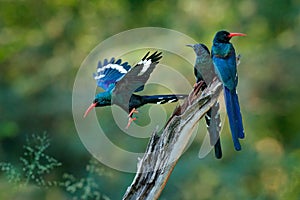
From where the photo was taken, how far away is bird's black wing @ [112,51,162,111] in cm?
225

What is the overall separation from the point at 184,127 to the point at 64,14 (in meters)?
7.21

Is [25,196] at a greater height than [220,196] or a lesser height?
lesser

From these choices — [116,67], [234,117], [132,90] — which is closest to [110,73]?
[116,67]

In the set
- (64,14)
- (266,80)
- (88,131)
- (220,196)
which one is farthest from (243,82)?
(64,14)

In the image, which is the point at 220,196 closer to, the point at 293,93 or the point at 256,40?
A: the point at 293,93

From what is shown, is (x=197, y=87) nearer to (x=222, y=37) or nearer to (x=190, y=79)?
(x=222, y=37)

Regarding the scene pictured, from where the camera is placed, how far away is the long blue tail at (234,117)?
2.24 meters

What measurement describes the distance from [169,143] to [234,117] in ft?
1.17

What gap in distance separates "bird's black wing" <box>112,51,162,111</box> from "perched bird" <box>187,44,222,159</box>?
8.0 inches

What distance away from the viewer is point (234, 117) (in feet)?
7.54

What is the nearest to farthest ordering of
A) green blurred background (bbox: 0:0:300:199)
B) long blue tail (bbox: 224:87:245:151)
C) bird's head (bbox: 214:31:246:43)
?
long blue tail (bbox: 224:87:245:151) < bird's head (bbox: 214:31:246:43) < green blurred background (bbox: 0:0:300:199)

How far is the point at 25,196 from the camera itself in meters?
6.55

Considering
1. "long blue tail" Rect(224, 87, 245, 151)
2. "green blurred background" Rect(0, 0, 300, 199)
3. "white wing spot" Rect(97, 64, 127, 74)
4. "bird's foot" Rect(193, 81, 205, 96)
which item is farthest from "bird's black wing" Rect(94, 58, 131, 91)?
"green blurred background" Rect(0, 0, 300, 199)

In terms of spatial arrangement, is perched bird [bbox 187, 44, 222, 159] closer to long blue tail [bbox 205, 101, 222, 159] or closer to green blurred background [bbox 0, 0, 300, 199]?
long blue tail [bbox 205, 101, 222, 159]
